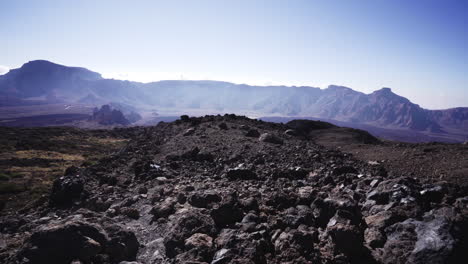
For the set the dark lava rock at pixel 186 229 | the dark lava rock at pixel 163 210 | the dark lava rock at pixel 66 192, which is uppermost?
the dark lava rock at pixel 186 229

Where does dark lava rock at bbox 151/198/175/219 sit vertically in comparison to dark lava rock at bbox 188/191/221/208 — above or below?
below

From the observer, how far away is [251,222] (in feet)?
A: 20.3

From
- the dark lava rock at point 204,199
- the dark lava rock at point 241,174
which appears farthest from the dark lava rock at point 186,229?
the dark lava rock at point 241,174

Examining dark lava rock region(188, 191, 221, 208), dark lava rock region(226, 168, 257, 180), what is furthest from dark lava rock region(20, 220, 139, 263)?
dark lava rock region(226, 168, 257, 180)

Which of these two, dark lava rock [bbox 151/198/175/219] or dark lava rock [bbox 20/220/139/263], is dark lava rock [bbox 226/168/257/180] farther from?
dark lava rock [bbox 20/220/139/263]

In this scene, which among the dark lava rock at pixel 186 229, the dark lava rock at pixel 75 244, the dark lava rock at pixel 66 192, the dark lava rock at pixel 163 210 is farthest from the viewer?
the dark lava rock at pixel 66 192

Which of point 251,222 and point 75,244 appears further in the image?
point 251,222

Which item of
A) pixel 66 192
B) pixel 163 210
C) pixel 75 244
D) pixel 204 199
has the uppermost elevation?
pixel 204 199

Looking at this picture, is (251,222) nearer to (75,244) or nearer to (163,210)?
(163,210)

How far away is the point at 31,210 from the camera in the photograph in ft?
32.2

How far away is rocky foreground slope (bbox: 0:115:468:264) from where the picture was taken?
473 centimetres

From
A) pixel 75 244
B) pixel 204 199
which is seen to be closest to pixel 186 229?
pixel 204 199

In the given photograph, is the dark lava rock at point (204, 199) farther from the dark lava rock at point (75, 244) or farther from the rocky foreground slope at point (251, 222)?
the dark lava rock at point (75, 244)

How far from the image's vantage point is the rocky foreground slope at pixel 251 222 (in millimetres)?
4734
